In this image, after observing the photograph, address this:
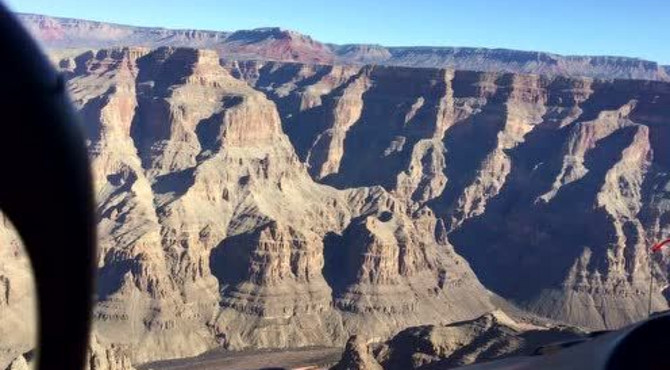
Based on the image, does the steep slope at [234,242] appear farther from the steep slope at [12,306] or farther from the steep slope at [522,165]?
the steep slope at [522,165]

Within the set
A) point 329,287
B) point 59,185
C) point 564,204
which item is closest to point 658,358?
point 59,185

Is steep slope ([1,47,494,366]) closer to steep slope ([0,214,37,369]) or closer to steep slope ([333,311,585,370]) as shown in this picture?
steep slope ([0,214,37,369])

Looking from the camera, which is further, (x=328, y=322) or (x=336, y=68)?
(x=336, y=68)

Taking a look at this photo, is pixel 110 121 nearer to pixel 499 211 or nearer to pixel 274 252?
pixel 274 252

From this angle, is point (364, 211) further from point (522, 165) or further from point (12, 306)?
point (12, 306)

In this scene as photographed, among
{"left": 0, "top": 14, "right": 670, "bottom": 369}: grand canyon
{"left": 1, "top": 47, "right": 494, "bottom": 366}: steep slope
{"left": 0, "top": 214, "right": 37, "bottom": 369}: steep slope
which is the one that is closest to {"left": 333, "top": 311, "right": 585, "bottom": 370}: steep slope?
{"left": 0, "top": 14, "right": 670, "bottom": 369}: grand canyon

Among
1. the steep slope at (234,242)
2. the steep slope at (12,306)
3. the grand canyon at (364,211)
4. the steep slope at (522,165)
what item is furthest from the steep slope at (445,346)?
the steep slope at (522,165)

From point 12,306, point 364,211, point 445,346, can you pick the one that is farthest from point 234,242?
point 445,346
